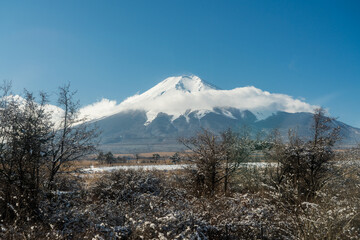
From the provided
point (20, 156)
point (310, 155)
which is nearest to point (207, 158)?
point (310, 155)

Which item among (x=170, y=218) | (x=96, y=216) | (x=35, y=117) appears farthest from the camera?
(x=35, y=117)

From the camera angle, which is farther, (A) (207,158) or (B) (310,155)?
(B) (310,155)

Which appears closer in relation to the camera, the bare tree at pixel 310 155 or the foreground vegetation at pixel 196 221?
the foreground vegetation at pixel 196 221

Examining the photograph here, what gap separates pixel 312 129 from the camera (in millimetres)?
12844

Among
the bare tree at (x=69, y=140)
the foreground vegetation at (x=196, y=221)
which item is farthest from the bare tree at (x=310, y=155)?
the bare tree at (x=69, y=140)

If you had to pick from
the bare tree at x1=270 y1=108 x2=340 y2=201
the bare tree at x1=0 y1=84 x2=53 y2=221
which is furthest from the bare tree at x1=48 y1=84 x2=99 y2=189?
the bare tree at x1=270 y1=108 x2=340 y2=201

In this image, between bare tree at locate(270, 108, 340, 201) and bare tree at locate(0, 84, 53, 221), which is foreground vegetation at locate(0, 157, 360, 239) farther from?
bare tree at locate(270, 108, 340, 201)

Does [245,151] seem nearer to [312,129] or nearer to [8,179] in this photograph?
[312,129]

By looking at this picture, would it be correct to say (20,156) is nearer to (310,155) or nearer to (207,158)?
(207,158)

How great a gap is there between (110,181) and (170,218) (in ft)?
26.7

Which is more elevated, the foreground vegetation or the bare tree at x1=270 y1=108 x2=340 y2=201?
the bare tree at x1=270 y1=108 x2=340 y2=201

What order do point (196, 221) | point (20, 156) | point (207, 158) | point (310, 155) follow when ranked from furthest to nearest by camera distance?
point (310, 155)
point (207, 158)
point (20, 156)
point (196, 221)

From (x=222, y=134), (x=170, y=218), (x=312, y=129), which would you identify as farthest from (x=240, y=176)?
(x=170, y=218)

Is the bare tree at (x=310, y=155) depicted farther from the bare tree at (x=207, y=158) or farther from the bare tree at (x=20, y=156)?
the bare tree at (x=20, y=156)
